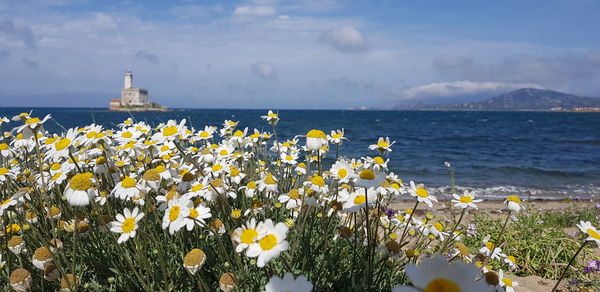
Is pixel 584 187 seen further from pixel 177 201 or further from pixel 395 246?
pixel 177 201

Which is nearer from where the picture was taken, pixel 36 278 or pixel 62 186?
pixel 36 278

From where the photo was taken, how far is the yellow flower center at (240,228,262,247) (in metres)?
1.53

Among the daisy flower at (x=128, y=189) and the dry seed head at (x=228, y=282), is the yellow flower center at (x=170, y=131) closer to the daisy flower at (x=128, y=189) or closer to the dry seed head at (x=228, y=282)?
the daisy flower at (x=128, y=189)

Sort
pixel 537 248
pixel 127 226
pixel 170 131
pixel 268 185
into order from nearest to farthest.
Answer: pixel 127 226 < pixel 268 185 < pixel 170 131 < pixel 537 248

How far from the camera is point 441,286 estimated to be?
3.46ft

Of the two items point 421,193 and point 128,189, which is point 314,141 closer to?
point 421,193

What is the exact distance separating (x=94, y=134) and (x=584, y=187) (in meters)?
14.5

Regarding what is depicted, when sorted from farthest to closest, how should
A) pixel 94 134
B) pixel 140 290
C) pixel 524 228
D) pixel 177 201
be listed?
pixel 524 228
pixel 94 134
pixel 140 290
pixel 177 201

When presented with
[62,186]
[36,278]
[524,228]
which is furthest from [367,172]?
[524,228]

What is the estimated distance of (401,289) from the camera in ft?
3.36

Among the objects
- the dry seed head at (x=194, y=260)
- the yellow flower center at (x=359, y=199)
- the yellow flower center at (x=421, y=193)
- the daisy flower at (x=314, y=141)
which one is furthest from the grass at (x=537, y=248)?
the dry seed head at (x=194, y=260)

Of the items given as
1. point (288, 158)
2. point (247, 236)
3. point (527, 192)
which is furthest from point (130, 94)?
point (247, 236)

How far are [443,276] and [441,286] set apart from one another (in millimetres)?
45

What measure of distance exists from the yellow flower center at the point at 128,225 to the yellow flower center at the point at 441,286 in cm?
122
